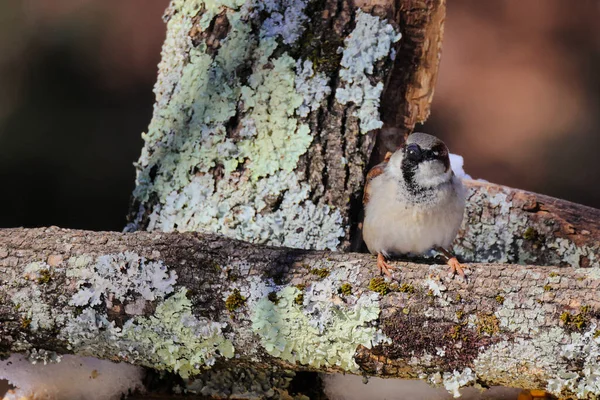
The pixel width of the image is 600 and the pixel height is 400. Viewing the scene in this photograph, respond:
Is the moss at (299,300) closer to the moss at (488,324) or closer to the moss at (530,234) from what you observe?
the moss at (488,324)

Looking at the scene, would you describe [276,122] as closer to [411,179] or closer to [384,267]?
[411,179]

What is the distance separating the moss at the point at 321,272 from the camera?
175 cm

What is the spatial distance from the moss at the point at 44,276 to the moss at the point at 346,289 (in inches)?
26.9

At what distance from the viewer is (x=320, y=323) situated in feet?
5.62

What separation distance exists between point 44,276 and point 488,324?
102 centimetres

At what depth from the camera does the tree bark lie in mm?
1594

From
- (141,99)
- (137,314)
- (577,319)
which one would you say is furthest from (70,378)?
(141,99)

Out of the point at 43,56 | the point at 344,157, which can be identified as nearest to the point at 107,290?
the point at 344,157

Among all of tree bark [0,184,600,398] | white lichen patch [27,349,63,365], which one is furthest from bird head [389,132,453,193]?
white lichen patch [27,349,63,365]

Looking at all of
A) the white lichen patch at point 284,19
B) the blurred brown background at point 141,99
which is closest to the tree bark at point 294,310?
the white lichen patch at point 284,19

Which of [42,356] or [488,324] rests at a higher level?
[488,324]

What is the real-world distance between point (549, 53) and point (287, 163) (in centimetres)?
228

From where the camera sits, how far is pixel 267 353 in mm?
1773

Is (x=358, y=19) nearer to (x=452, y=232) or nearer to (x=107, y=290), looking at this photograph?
(x=452, y=232)
